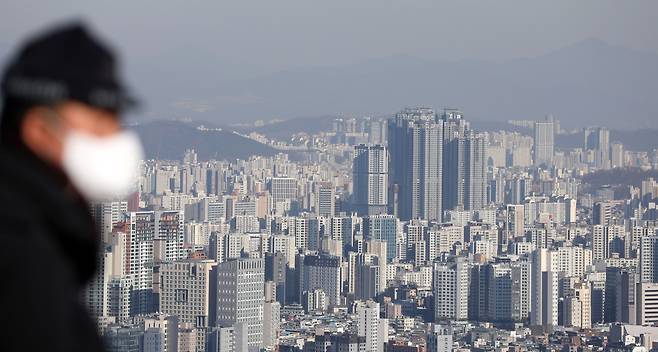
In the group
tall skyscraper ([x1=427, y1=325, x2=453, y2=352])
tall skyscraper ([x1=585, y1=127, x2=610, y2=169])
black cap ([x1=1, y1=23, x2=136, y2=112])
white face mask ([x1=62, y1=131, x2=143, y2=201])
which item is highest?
tall skyscraper ([x1=585, y1=127, x2=610, y2=169])

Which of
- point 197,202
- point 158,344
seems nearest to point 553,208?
point 197,202

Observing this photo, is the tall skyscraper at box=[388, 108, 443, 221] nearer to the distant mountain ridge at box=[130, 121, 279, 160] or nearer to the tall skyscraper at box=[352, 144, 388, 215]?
the tall skyscraper at box=[352, 144, 388, 215]

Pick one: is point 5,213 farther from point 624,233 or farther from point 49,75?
point 624,233

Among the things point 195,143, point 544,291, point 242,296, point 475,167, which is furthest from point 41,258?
point 475,167

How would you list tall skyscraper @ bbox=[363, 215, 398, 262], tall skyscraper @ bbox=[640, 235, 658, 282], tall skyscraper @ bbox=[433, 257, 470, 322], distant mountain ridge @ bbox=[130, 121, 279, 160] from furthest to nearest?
distant mountain ridge @ bbox=[130, 121, 279, 160], tall skyscraper @ bbox=[363, 215, 398, 262], tall skyscraper @ bbox=[640, 235, 658, 282], tall skyscraper @ bbox=[433, 257, 470, 322]

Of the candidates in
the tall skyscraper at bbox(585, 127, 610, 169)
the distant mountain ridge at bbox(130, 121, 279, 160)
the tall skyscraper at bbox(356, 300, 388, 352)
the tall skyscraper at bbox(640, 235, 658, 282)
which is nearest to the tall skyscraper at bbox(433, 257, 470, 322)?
the tall skyscraper at bbox(356, 300, 388, 352)

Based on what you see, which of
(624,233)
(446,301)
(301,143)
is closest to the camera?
(446,301)

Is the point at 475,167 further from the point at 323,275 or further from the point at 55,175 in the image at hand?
the point at 55,175
